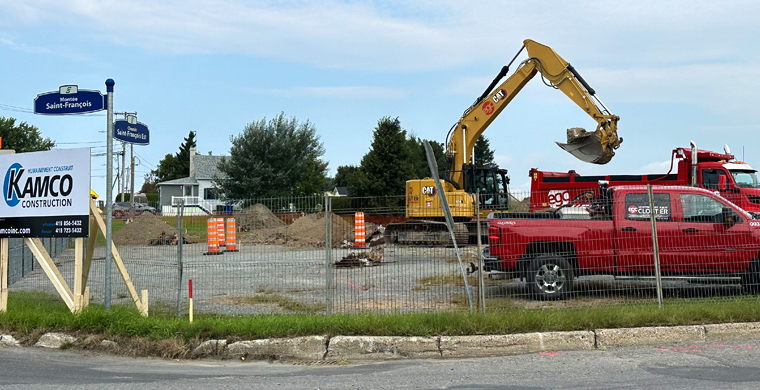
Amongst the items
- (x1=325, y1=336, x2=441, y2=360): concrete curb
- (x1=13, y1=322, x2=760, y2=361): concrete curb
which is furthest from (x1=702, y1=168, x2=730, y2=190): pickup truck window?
(x1=325, y1=336, x2=441, y2=360): concrete curb

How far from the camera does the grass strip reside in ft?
25.6

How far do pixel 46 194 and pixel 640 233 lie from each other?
922 centimetres

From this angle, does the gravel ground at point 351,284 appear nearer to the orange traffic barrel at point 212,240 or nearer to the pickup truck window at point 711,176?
the orange traffic barrel at point 212,240

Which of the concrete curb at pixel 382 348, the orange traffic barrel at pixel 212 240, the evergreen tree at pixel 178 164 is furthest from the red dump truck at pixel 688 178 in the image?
the evergreen tree at pixel 178 164

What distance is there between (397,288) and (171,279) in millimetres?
4064

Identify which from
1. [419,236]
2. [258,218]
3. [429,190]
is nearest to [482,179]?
[429,190]

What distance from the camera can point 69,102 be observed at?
30.0 feet

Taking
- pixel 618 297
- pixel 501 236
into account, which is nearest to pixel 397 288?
pixel 501 236

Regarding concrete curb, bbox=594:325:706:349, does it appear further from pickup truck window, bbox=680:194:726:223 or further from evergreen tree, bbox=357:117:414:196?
evergreen tree, bbox=357:117:414:196

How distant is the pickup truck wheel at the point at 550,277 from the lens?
9930 mm

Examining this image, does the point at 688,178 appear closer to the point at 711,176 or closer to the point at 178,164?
the point at 711,176

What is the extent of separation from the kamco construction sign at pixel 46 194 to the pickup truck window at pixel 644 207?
8.39 meters

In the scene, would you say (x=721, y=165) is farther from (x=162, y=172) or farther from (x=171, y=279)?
(x=162, y=172)

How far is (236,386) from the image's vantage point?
20.8 feet
